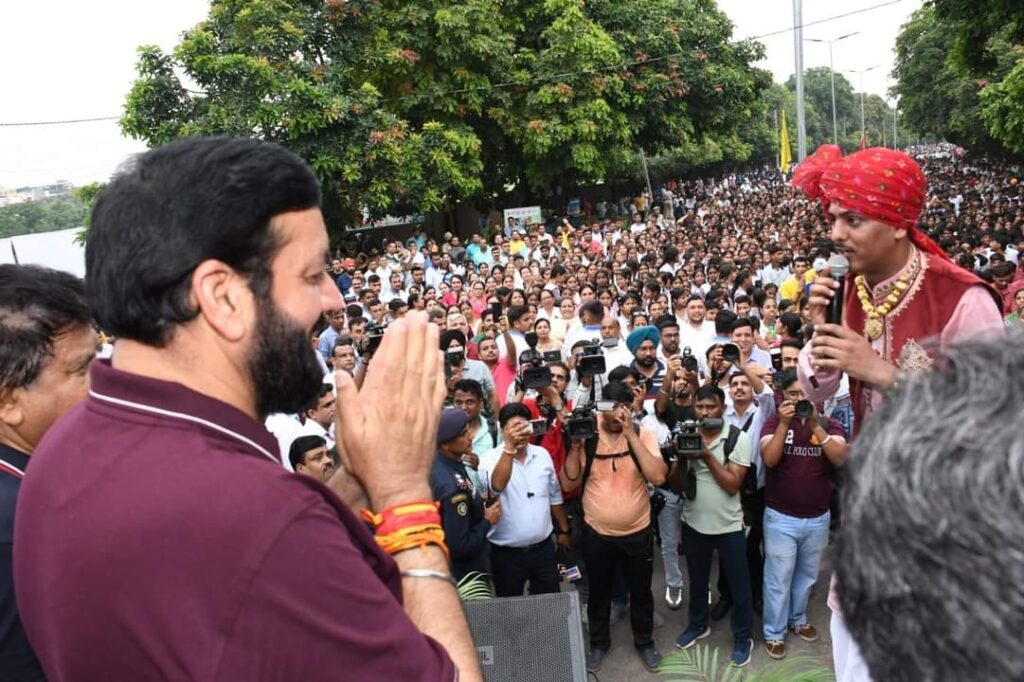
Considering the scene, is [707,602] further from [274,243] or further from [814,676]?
[274,243]

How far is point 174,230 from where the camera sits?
1077 mm

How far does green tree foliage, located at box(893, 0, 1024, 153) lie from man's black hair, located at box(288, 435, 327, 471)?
9.63 meters

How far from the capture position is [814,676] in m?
2.25

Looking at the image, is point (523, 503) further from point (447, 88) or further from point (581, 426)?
point (447, 88)

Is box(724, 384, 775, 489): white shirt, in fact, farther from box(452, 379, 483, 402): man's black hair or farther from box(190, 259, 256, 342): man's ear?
box(190, 259, 256, 342): man's ear

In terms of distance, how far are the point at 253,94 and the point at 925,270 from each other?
51.4 ft

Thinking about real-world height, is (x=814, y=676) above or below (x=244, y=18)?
below

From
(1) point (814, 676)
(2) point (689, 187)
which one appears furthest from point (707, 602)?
(2) point (689, 187)

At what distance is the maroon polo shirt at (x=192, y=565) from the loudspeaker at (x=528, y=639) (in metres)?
2.06

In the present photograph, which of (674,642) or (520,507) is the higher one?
(520,507)

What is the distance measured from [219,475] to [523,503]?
12.5ft

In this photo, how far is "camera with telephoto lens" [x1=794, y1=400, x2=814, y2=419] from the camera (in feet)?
14.1

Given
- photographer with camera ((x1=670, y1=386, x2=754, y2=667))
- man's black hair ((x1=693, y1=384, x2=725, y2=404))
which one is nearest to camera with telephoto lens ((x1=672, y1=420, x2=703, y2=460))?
photographer with camera ((x1=670, y1=386, x2=754, y2=667))

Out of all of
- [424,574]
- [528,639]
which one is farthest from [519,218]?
[424,574]
